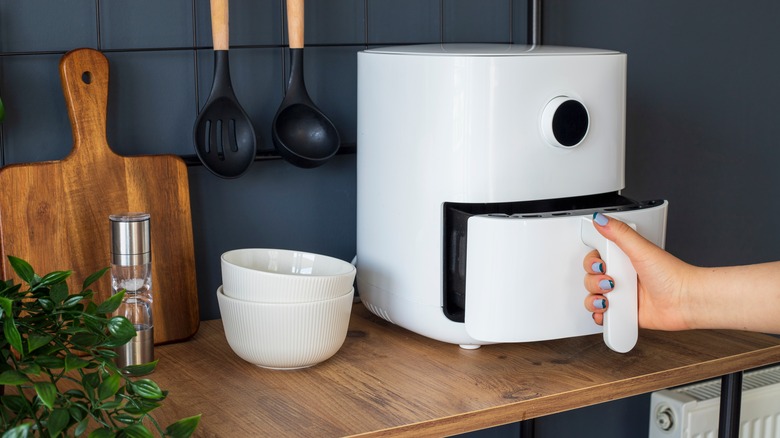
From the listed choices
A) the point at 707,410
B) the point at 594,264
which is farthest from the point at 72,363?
the point at 707,410

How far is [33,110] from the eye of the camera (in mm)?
1136

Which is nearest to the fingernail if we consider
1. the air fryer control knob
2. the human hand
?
the human hand

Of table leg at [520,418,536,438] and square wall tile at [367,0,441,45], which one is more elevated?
square wall tile at [367,0,441,45]

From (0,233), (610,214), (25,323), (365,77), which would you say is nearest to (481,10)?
(365,77)

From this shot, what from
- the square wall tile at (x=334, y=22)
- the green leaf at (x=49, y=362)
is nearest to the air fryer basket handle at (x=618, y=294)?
the square wall tile at (x=334, y=22)

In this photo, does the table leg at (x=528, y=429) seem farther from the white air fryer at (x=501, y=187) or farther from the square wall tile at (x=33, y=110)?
the square wall tile at (x=33, y=110)

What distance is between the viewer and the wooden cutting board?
106 centimetres

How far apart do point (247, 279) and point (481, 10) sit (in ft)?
2.15

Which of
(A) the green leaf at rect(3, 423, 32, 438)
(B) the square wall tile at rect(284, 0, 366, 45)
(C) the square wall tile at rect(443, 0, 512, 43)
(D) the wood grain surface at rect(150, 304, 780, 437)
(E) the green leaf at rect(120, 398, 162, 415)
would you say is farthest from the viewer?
(C) the square wall tile at rect(443, 0, 512, 43)

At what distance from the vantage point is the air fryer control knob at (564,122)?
1.05m

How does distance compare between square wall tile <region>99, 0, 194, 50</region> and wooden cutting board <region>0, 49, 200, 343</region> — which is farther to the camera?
square wall tile <region>99, 0, 194, 50</region>

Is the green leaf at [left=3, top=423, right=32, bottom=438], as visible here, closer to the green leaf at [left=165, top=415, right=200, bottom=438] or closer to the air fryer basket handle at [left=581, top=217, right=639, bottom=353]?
the green leaf at [left=165, top=415, right=200, bottom=438]

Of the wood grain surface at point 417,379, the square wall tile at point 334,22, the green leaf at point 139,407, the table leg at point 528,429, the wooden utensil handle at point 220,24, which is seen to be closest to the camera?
the green leaf at point 139,407

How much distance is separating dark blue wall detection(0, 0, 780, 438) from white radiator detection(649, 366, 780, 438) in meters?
0.12
